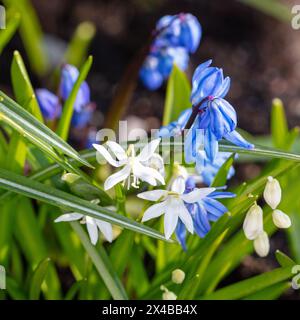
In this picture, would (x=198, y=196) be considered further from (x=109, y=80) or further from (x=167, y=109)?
(x=109, y=80)

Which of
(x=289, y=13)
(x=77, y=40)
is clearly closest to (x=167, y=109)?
(x=77, y=40)

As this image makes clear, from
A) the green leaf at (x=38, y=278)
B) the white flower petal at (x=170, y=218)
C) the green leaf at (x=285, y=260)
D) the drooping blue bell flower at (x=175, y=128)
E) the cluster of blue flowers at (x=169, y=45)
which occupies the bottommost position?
the green leaf at (x=38, y=278)

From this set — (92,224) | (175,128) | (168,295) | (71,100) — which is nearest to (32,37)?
(71,100)

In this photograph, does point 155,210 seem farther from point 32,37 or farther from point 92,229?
point 32,37

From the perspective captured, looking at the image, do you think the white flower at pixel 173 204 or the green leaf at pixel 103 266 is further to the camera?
the green leaf at pixel 103 266

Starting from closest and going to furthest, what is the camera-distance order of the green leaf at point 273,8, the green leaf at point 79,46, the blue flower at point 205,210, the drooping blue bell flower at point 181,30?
the blue flower at point 205,210 → the drooping blue bell flower at point 181,30 → the green leaf at point 79,46 → the green leaf at point 273,8

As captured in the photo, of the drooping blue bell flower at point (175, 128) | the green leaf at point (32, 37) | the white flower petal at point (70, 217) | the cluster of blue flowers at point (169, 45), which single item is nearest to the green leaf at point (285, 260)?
the drooping blue bell flower at point (175, 128)

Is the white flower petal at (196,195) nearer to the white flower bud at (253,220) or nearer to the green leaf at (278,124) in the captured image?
the white flower bud at (253,220)

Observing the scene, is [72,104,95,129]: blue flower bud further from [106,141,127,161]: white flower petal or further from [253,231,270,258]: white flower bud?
[253,231,270,258]: white flower bud
